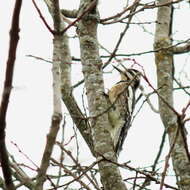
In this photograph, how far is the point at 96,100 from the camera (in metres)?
3.46

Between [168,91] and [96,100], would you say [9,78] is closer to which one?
[96,100]

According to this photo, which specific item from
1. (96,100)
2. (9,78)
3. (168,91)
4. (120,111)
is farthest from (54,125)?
(120,111)

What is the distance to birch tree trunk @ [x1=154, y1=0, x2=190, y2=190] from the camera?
4020 millimetres

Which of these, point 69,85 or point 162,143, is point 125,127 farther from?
point 69,85

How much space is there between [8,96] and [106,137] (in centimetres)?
184

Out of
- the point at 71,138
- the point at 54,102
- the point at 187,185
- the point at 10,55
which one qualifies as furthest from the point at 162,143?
the point at 10,55

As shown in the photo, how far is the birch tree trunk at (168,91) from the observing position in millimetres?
4020

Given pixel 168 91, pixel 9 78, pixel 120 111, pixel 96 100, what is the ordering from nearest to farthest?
pixel 9 78 → pixel 96 100 → pixel 168 91 → pixel 120 111

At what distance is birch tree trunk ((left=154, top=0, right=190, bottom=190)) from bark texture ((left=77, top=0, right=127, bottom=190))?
1.55 feet

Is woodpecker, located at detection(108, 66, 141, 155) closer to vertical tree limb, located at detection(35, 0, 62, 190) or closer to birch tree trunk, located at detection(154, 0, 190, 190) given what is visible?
birch tree trunk, located at detection(154, 0, 190, 190)

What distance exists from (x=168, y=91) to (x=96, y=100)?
1249 mm

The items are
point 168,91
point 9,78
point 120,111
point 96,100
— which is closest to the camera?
point 9,78

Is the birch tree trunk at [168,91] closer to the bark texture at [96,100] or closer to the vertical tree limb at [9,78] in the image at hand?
the bark texture at [96,100]

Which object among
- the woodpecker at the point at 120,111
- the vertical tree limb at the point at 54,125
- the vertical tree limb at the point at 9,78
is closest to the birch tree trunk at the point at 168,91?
the woodpecker at the point at 120,111
